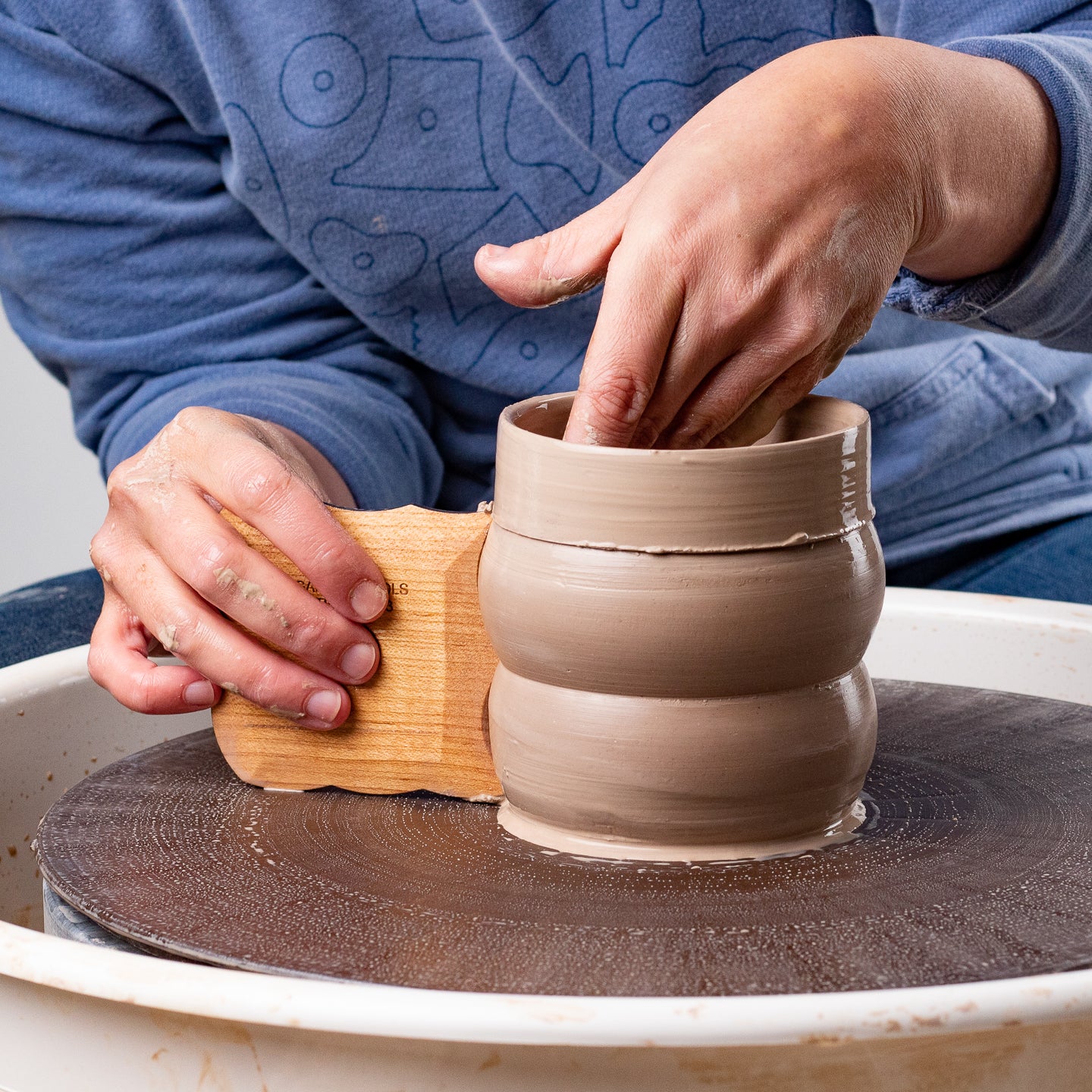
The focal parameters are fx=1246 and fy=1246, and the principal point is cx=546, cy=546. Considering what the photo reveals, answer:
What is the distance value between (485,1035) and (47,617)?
857mm

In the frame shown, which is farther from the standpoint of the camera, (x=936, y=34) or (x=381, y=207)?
(x=381, y=207)

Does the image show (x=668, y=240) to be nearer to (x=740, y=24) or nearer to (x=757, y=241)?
(x=757, y=241)

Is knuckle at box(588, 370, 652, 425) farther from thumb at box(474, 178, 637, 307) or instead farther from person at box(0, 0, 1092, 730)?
person at box(0, 0, 1092, 730)

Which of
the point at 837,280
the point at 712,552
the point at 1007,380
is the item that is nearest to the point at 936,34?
the point at 1007,380

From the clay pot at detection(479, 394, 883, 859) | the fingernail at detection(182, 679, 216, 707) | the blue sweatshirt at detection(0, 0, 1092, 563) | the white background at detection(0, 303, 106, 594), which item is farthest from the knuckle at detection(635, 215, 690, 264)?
the white background at detection(0, 303, 106, 594)

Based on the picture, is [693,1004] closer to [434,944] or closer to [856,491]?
[434,944]

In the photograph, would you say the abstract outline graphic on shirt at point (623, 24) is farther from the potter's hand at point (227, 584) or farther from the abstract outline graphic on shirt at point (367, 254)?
the potter's hand at point (227, 584)

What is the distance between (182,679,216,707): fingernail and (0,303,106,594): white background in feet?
6.92

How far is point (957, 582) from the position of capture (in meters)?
1.34

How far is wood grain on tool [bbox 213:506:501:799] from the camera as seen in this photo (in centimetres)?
72

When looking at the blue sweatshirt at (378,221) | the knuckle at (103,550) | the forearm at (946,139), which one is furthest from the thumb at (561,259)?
the blue sweatshirt at (378,221)

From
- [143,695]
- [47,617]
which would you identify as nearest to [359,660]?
[143,695]

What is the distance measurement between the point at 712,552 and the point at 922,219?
10.8 inches

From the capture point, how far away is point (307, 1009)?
0.44 m
